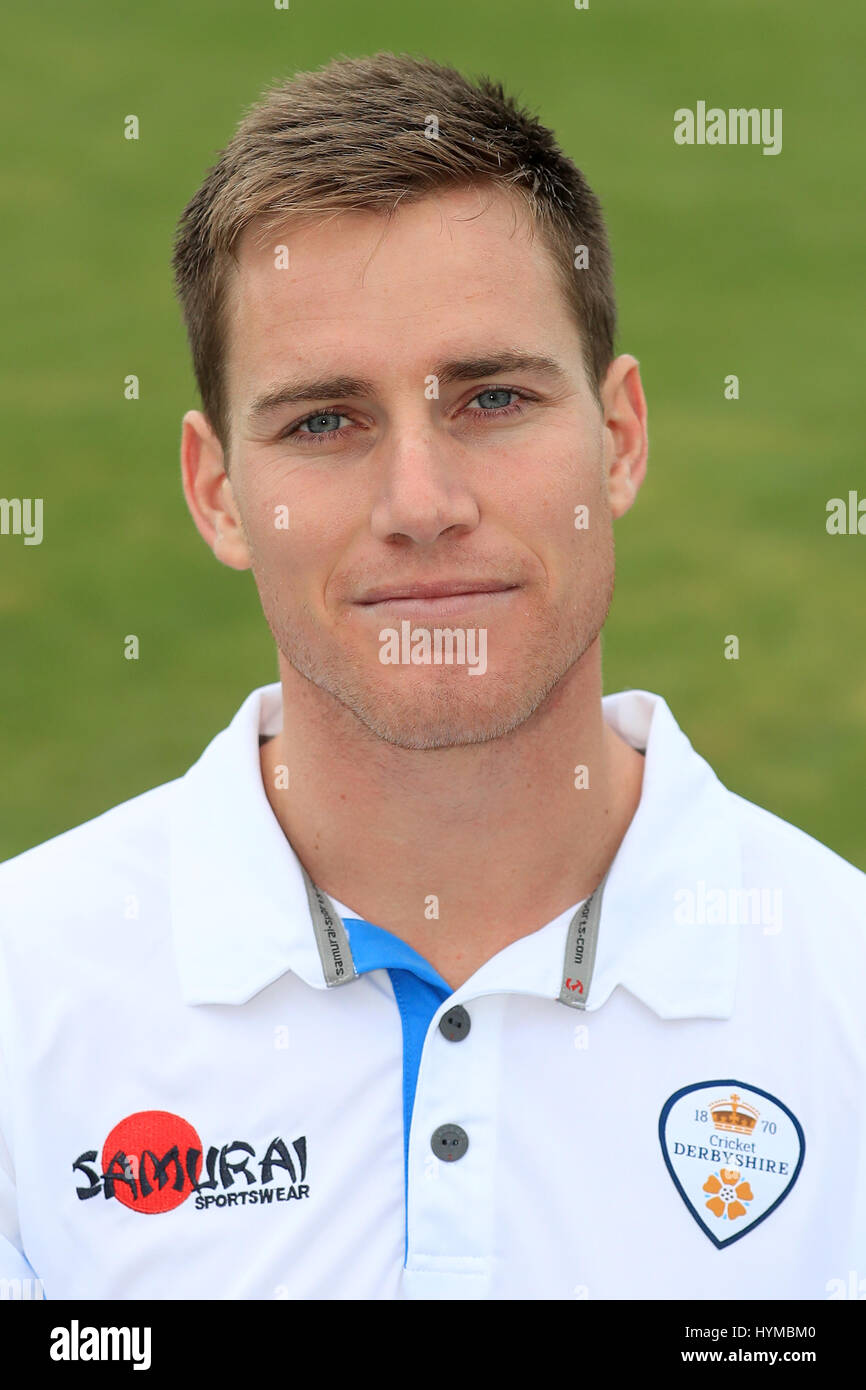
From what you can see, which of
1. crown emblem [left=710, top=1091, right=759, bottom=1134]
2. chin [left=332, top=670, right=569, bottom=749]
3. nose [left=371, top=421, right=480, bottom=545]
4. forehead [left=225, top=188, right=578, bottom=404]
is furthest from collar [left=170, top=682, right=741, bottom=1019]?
forehead [left=225, top=188, right=578, bottom=404]

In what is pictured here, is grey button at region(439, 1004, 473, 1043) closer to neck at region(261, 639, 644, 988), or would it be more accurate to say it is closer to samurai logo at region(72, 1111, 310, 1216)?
neck at region(261, 639, 644, 988)

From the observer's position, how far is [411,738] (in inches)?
112

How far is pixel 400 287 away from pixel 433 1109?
4.19 ft

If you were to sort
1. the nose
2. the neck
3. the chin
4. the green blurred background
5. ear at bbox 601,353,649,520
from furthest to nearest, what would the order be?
the green blurred background
ear at bbox 601,353,649,520
the neck
the chin
the nose

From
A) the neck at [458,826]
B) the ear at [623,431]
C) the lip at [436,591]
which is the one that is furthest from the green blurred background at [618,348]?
the lip at [436,591]

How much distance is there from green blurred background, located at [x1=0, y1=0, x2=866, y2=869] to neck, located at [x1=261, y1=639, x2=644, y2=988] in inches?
170

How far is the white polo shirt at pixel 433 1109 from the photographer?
9.04 ft

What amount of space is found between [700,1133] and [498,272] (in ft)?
4.57

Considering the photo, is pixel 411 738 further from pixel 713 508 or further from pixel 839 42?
pixel 839 42

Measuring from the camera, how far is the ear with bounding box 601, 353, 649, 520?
125 inches

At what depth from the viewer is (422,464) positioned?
275cm

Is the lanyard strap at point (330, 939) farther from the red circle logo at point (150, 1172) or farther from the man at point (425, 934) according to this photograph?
the red circle logo at point (150, 1172)

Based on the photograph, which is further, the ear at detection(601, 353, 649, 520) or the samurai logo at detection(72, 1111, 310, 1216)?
the ear at detection(601, 353, 649, 520)
